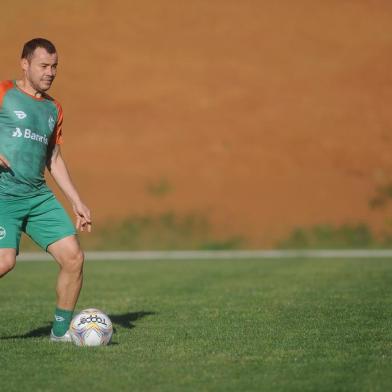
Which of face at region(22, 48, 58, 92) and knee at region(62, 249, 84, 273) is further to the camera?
knee at region(62, 249, 84, 273)

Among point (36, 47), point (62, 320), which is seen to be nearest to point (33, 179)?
point (36, 47)

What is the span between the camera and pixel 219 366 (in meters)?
7.09

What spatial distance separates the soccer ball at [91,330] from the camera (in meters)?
8.00

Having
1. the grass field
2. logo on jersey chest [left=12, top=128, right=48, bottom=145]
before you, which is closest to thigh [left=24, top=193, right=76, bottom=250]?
logo on jersey chest [left=12, top=128, right=48, bottom=145]

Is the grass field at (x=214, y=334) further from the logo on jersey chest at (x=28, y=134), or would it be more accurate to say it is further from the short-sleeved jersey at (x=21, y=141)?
the logo on jersey chest at (x=28, y=134)

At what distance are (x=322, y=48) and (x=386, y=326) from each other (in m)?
24.2

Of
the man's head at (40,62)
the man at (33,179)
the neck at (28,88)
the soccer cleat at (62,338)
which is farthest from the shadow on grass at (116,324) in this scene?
the man's head at (40,62)

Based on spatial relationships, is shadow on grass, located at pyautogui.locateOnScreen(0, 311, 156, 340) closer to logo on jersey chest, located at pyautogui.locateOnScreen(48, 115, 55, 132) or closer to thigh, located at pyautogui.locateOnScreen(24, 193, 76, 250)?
thigh, located at pyautogui.locateOnScreen(24, 193, 76, 250)

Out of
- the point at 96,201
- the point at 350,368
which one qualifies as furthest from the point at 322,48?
the point at 350,368

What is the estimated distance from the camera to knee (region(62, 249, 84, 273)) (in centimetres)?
813

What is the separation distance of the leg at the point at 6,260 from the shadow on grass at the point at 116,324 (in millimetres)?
1064

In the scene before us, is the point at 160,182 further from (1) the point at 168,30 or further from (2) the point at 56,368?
(2) the point at 56,368

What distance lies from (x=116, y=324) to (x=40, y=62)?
3.04 m

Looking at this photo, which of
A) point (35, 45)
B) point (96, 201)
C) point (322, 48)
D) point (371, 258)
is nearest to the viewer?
point (35, 45)
